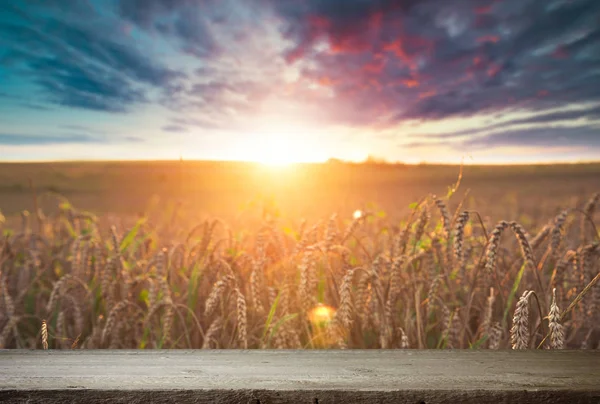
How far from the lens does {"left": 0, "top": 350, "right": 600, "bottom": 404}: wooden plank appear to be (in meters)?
0.98

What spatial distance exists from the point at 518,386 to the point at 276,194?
230cm

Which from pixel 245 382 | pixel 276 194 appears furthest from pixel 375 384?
pixel 276 194

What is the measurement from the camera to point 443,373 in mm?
1059

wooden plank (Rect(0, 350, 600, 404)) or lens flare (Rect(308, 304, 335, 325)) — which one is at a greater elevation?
wooden plank (Rect(0, 350, 600, 404))

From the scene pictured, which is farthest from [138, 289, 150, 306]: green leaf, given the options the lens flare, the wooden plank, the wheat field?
the wooden plank

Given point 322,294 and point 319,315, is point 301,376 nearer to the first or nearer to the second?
point 319,315

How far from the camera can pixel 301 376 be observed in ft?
3.42

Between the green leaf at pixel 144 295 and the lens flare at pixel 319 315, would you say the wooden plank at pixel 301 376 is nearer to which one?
the lens flare at pixel 319 315

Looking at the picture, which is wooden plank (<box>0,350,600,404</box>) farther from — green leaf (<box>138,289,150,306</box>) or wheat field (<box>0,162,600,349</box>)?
green leaf (<box>138,289,150,306</box>)

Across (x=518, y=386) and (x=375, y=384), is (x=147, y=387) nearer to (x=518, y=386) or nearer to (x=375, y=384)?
(x=375, y=384)

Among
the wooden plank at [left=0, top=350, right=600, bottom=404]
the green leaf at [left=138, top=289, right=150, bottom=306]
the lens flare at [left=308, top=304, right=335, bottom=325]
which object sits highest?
the wooden plank at [left=0, top=350, right=600, bottom=404]

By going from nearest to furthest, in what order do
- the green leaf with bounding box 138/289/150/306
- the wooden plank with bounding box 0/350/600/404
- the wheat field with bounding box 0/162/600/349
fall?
the wooden plank with bounding box 0/350/600/404, the wheat field with bounding box 0/162/600/349, the green leaf with bounding box 138/289/150/306

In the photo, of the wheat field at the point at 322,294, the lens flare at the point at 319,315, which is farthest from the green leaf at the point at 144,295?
the lens flare at the point at 319,315

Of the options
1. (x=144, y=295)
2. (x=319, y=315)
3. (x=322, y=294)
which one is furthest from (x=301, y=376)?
(x=144, y=295)
